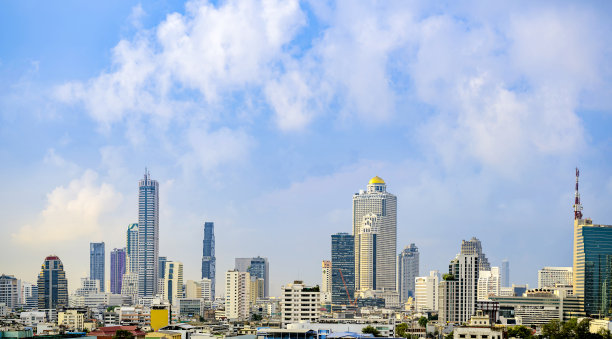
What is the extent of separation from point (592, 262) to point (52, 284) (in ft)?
257

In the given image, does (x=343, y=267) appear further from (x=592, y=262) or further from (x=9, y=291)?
(x=592, y=262)

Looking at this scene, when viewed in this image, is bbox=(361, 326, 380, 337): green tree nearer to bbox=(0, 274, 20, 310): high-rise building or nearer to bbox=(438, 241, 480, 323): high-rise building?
bbox=(438, 241, 480, 323): high-rise building

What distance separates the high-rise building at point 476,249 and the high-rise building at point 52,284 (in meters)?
61.6

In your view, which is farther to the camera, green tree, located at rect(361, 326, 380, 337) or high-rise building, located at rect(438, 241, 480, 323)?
high-rise building, located at rect(438, 241, 480, 323)

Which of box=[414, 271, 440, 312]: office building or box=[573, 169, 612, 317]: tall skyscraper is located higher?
box=[573, 169, 612, 317]: tall skyscraper

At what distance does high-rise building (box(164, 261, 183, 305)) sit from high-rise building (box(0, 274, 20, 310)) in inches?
1289

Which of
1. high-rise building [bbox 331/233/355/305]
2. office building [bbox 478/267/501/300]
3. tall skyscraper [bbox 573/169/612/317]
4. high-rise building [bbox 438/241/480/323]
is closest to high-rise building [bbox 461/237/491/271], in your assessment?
office building [bbox 478/267/501/300]

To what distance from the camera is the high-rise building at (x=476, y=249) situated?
15425 cm

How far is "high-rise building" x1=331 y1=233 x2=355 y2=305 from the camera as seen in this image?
7318 inches

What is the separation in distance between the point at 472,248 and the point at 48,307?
6650 centimetres

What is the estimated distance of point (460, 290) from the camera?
9994cm

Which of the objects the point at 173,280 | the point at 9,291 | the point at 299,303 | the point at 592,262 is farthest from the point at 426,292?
the point at 299,303

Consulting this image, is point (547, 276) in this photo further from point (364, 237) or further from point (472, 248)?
point (364, 237)

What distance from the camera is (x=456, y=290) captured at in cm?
10012
